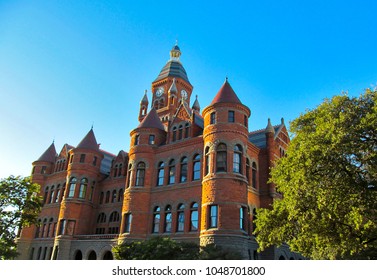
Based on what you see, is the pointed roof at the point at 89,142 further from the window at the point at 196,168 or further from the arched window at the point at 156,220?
the window at the point at 196,168

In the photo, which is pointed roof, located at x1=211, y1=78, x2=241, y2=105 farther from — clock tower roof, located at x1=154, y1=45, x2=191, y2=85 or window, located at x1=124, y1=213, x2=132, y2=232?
clock tower roof, located at x1=154, y1=45, x2=191, y2=85

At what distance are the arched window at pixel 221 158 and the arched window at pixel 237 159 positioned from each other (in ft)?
2.80

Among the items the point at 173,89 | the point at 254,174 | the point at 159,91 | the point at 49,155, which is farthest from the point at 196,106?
the point at 254,174

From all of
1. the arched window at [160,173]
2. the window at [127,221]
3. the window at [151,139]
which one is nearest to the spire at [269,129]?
the arched window at [160,173]

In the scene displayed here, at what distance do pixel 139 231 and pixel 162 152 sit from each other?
7742 millimetres

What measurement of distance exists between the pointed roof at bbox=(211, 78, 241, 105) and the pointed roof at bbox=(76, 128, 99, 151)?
61.7 feet

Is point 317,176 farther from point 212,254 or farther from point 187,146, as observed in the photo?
point 187,146

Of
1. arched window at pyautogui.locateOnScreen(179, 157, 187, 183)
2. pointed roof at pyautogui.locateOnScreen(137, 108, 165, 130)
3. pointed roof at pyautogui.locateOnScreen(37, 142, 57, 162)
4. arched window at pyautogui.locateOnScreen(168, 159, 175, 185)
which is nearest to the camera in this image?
arched window at pyautogui.locateOnScreen(179, 157, 187, 183)

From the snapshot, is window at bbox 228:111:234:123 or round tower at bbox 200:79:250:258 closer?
round tower at bbox 200:79:250:258

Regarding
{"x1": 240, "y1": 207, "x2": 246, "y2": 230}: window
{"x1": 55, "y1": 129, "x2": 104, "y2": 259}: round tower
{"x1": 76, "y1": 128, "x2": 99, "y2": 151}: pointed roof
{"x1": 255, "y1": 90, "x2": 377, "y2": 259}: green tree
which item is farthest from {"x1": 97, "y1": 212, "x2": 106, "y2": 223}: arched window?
{"x1": 255, "y1": 90, "x2": 377, "y2": 259}: green tree

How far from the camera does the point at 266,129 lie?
3206 centimetres

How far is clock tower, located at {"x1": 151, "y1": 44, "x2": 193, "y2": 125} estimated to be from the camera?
51156 millimetres

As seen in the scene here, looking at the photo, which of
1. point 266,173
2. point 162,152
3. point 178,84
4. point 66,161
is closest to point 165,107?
point 178,84

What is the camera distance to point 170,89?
51750 mm
